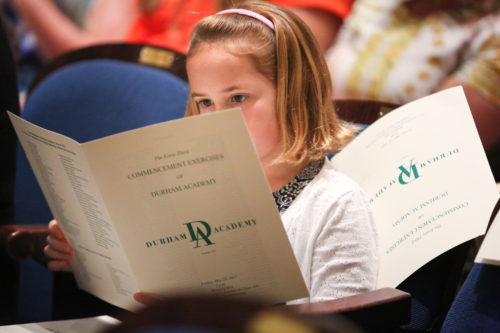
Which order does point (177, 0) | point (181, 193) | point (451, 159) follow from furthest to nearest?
point (177, 0) → point (451, 159) → point (181, 193)

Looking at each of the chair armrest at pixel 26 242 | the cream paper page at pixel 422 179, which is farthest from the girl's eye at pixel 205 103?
the chair armrest at pixel 26 242

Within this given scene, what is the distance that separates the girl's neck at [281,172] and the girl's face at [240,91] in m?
0.04

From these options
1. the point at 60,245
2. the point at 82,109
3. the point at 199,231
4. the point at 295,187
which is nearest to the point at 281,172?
the point at 295,187

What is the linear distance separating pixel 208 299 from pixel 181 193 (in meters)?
0.47

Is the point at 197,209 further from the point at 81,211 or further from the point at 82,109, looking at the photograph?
the point at 82,109

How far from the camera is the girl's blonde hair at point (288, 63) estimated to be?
1.04 m

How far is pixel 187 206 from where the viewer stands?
0.87 meters

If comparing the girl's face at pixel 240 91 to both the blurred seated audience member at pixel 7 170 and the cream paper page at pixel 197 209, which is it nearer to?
the cream paper page at pixel 197 209

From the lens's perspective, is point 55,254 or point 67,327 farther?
point 55,254

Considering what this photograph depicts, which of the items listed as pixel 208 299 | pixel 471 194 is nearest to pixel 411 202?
pixel 471 194

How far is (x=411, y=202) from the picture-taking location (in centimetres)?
108

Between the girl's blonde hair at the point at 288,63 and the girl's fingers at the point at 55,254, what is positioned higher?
the girl's blonde hair at the point at 288,63

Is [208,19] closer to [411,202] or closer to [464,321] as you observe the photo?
[411,202]

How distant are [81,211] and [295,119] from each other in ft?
1.13
